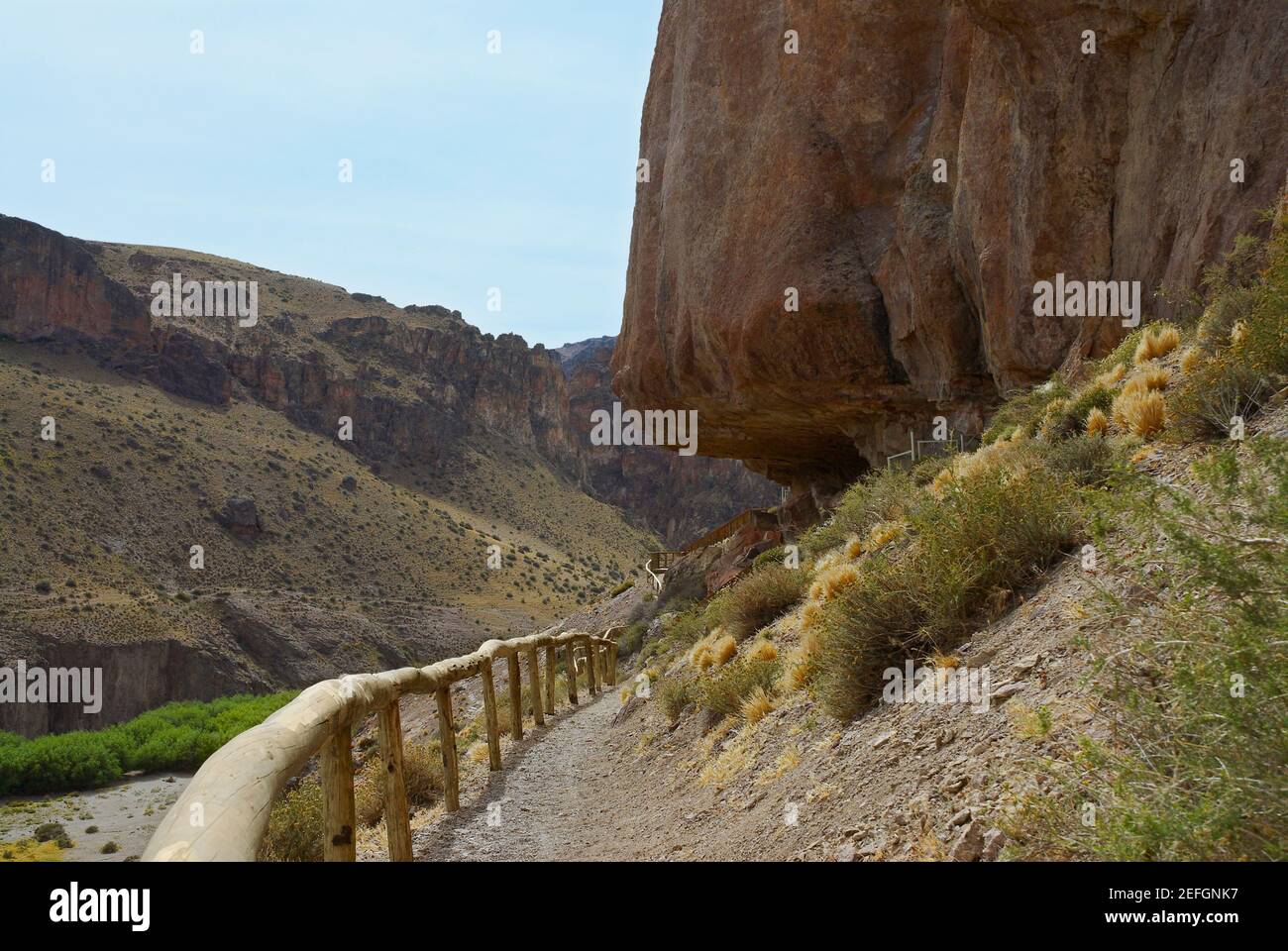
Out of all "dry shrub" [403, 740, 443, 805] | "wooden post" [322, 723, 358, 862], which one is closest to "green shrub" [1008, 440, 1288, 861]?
"wooden post" [322, 723, 358, 862]

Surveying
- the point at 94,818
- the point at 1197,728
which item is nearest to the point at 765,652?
the point at 1197,728

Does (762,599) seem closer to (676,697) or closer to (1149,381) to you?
(676,697)

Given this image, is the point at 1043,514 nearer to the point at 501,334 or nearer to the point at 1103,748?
the point at 1103,748

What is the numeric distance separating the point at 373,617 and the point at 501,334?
79473 millimetres

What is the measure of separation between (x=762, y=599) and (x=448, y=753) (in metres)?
5.27

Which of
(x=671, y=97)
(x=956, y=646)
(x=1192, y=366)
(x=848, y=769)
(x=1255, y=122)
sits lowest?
(x=848, y=769)

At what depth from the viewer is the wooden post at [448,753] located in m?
7.95

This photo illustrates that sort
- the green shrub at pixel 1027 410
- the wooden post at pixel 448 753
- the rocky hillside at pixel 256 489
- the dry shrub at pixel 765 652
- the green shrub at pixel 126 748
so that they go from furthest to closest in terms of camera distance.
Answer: the rocky hillside at pixel 256 489, the green shrub at pixel 126 748, the green shrub at pixel 1027 410, the dry shrub at pixel 765 652, the wooden post at pixel 448 753

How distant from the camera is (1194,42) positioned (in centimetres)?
1172

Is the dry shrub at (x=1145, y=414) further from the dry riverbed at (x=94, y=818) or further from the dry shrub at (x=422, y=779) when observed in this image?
the dry riverbed at (x=94, y=818)

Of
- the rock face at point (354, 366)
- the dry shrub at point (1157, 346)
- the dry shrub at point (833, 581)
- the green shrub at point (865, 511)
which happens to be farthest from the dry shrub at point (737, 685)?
the rock face at point (354, 366)

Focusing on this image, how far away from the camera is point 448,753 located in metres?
7.98

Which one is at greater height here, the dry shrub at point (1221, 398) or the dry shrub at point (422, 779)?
the dry shrub at point (1221, 398)

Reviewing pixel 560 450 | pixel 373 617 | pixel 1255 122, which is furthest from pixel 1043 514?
pixel 560 450
